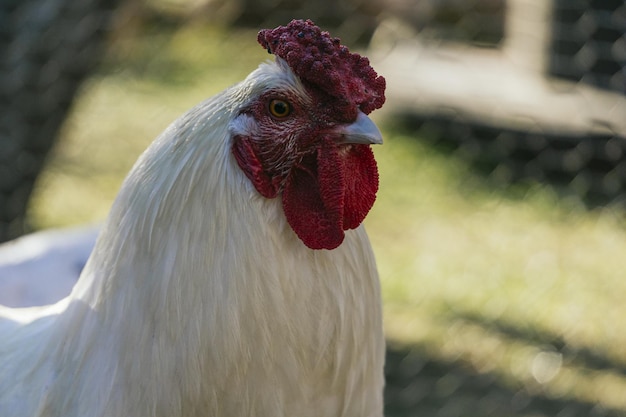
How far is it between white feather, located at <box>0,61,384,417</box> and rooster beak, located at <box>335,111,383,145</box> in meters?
A: 0.14

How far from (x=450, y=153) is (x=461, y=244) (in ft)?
3.94

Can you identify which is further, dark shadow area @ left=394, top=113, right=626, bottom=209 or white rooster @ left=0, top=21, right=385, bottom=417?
dark shadow area @ left=394, top=113, right=626, bottom=209

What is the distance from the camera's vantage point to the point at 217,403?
1.92 meters

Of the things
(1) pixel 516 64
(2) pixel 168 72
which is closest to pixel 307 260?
(1) pixel 516 64

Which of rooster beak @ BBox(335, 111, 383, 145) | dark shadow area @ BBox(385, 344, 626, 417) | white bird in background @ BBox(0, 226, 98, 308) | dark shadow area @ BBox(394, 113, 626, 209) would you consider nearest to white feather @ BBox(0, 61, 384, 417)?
rooster beak @ BBox(335, 111, 383, 145)

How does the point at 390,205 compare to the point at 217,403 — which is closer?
the point at 217,403

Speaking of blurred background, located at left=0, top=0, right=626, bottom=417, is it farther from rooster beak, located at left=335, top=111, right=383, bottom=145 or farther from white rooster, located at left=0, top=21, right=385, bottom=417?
rooster beak, located at left=335, top=111, right=383, bottom=145

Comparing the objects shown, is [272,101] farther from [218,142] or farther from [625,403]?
[625,403]

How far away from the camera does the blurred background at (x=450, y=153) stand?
445 cm

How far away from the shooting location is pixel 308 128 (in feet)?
6.11

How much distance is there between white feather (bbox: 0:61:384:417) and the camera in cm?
188

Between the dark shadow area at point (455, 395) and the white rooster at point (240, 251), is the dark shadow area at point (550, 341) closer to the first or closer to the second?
the dark shadow area at point (455, 395)

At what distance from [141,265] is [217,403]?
1.12 feet

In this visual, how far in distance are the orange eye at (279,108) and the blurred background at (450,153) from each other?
2.70m
